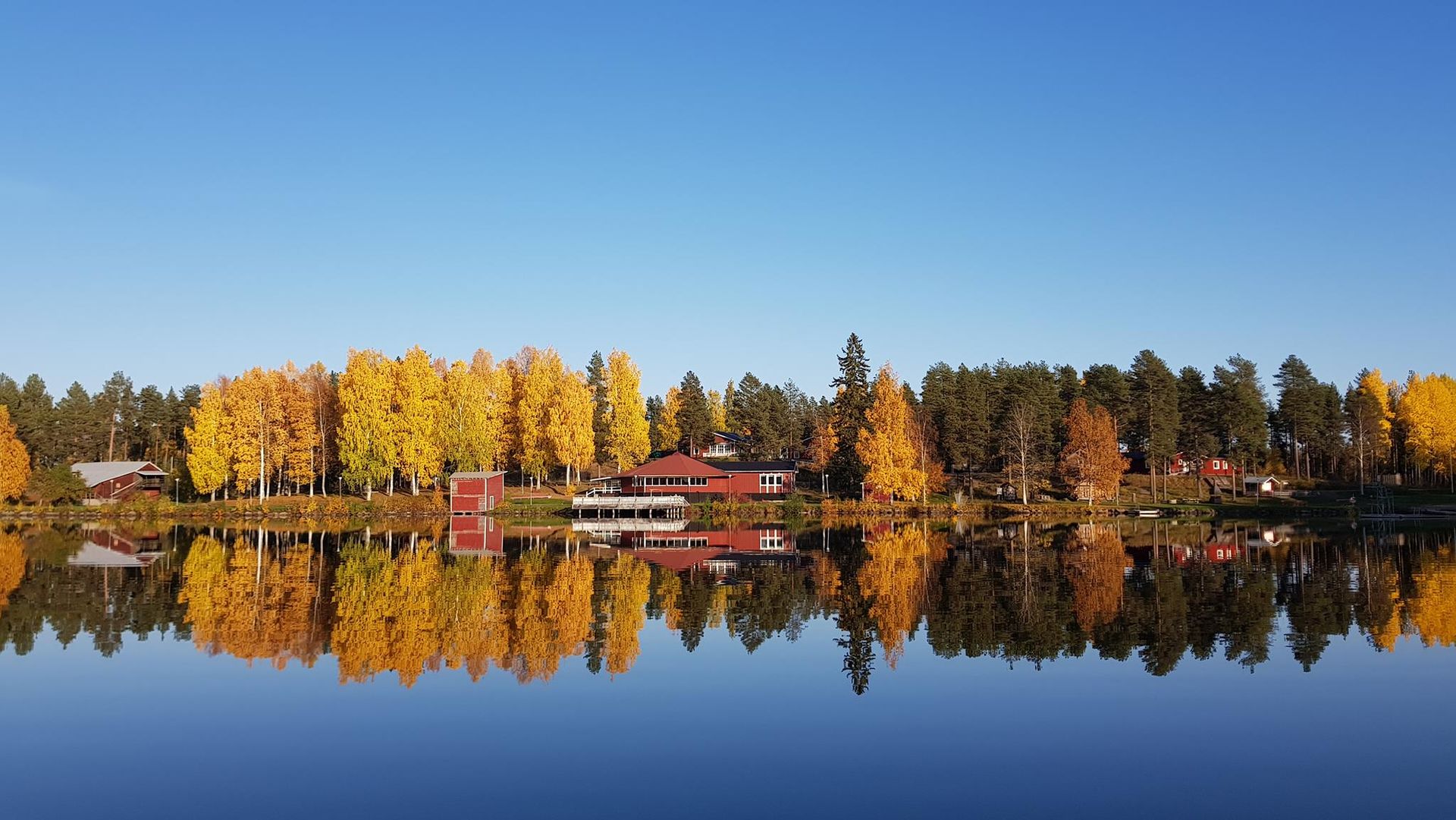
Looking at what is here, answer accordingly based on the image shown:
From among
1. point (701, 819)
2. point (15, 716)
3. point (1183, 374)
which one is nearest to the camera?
point (701, 819)

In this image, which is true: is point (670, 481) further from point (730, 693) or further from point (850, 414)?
point (730, 693)

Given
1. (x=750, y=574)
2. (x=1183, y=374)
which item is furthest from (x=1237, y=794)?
(x=1183, y=374)

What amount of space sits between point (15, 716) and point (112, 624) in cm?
953

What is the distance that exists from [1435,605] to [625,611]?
2288cm

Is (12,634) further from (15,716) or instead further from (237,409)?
(237,409)

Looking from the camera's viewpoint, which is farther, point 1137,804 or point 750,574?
point 750,574

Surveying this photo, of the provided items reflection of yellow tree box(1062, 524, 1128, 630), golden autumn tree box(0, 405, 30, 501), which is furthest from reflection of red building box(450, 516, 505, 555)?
golden autumn tree box(0, 405, 30, 501)

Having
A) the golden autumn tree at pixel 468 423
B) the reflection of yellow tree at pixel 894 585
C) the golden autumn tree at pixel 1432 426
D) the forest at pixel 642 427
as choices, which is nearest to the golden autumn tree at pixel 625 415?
the forest at pixel 642 427

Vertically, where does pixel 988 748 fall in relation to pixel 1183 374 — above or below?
below

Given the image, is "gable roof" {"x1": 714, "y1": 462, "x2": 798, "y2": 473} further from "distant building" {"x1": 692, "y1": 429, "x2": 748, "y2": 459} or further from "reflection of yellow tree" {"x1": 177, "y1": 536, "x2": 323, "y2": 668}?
"reflection of yellow tree" {"x1": 177, "y1": 536, "x2": 323, "y2": 668}

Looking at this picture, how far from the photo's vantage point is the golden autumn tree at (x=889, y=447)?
7038 centimetres

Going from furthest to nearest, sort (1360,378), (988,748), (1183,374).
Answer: (1360,378) < (1183,374) < (988,748)

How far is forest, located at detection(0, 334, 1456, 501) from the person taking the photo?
72562mm

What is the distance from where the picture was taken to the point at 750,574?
114 feet
